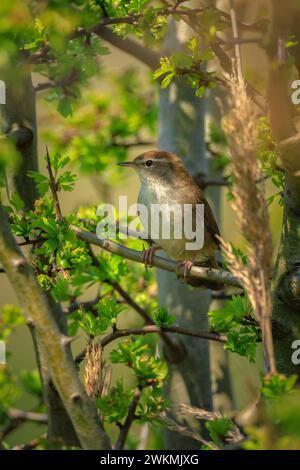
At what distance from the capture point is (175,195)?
489 cm

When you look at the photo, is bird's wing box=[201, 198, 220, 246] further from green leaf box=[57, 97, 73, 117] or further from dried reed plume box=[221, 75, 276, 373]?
dried reed plume box=[221, 75, 276, 373]

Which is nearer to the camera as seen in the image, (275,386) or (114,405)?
(275,386)

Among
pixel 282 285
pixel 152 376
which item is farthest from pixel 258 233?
pixel 152 376

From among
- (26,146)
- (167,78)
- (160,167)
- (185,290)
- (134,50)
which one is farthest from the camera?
(160,167)

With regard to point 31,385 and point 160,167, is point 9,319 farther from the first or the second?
point 160,167

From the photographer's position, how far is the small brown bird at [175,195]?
15.8ft

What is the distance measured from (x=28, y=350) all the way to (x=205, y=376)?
527cm

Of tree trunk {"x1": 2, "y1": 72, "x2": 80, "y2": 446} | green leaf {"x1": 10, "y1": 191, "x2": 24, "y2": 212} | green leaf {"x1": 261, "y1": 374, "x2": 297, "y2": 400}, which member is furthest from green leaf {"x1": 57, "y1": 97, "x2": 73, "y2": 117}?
green leaf {"x1": 261, "y1": 374, "x2": 297, "y2": 400}

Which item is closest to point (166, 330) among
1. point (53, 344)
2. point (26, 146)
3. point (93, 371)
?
point (93, 371)

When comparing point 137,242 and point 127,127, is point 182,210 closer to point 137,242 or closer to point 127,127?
point 137,242

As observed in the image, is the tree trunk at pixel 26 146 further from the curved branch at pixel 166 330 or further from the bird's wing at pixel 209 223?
the bird's wing at pixel 209 223

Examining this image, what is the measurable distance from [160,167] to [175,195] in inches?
10.0

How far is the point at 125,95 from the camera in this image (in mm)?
6562

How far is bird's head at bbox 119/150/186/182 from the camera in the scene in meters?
4.93
